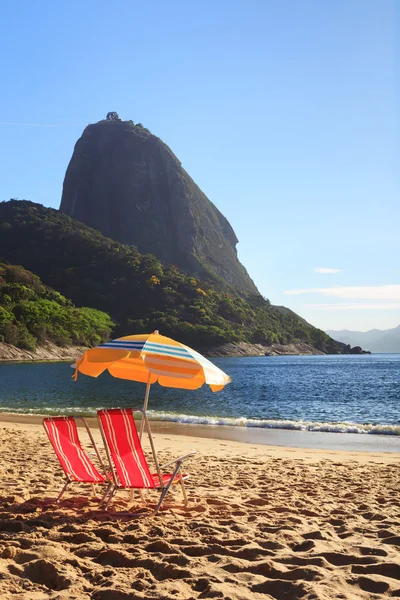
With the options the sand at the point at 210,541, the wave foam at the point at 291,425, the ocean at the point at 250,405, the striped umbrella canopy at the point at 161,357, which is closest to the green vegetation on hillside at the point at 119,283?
the ocean at the point at 250,405

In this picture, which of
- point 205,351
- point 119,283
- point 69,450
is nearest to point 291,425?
point 69,450

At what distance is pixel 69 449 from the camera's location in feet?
18.0

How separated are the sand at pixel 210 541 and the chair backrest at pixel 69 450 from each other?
33 cm

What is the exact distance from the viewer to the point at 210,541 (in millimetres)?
4289

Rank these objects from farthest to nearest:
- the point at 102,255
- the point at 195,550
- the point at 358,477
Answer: the point at 102,255 → the point at 358,477 → the point at 195,550

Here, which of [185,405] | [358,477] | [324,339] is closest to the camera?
[358,477]

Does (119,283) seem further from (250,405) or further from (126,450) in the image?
(126,450)

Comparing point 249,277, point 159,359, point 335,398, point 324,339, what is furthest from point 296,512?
point 249,277

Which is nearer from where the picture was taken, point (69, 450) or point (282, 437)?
point (69, 450)

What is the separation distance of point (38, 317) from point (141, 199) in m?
96.2

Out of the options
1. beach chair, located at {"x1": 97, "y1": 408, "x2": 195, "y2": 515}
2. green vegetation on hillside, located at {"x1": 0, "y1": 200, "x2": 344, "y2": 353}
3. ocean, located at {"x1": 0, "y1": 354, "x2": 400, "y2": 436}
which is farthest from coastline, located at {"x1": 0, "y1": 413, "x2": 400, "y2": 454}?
green vegetation on hillside, located at {"x1": 0, "y1": 200, "x2": 344, "y2": 353}

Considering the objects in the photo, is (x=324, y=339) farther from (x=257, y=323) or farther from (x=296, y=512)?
(x=296, y=512)

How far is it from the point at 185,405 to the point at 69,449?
1901 centimetres


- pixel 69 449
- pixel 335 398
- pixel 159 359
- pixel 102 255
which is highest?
pixel 102 255
